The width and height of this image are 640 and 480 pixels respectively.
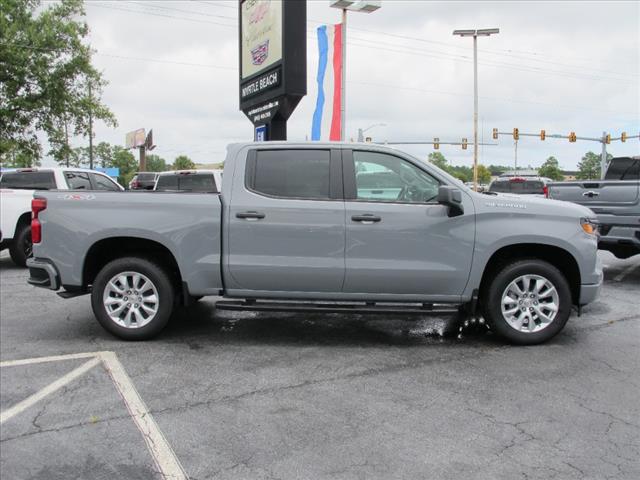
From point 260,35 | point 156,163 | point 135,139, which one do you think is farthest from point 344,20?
point 156,163

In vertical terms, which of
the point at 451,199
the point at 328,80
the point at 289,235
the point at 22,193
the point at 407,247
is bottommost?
the point at 407,247

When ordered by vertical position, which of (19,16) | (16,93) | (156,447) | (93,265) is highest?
(19,16)

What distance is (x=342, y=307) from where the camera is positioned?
5.30m

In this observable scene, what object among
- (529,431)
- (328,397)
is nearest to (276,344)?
(328,397)

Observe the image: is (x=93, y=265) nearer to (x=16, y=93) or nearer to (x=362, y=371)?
(x=362, y=371)

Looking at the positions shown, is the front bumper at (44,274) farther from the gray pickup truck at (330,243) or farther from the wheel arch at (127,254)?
the wheel arch at (127,254)

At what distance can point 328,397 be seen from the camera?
416 centimetres

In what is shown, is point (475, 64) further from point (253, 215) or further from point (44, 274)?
point (44, 274)

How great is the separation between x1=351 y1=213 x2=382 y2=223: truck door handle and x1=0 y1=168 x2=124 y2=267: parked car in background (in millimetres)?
5928

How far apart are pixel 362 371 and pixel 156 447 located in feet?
6.15

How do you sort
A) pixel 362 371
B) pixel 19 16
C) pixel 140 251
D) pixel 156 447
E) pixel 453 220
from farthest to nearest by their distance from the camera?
pixel 19 16 → pixel 140 251 → pixel 453 220 → pixel 362 371 → pixel 156 447

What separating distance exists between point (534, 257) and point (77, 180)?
344 inches

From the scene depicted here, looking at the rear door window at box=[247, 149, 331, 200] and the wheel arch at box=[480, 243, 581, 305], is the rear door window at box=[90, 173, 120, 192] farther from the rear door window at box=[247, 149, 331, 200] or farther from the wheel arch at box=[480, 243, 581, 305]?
the wheel arch at box=[480, 243, 581, 305]

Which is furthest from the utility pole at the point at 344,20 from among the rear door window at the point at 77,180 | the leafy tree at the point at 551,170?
the leafy tree at the point at 551,170
